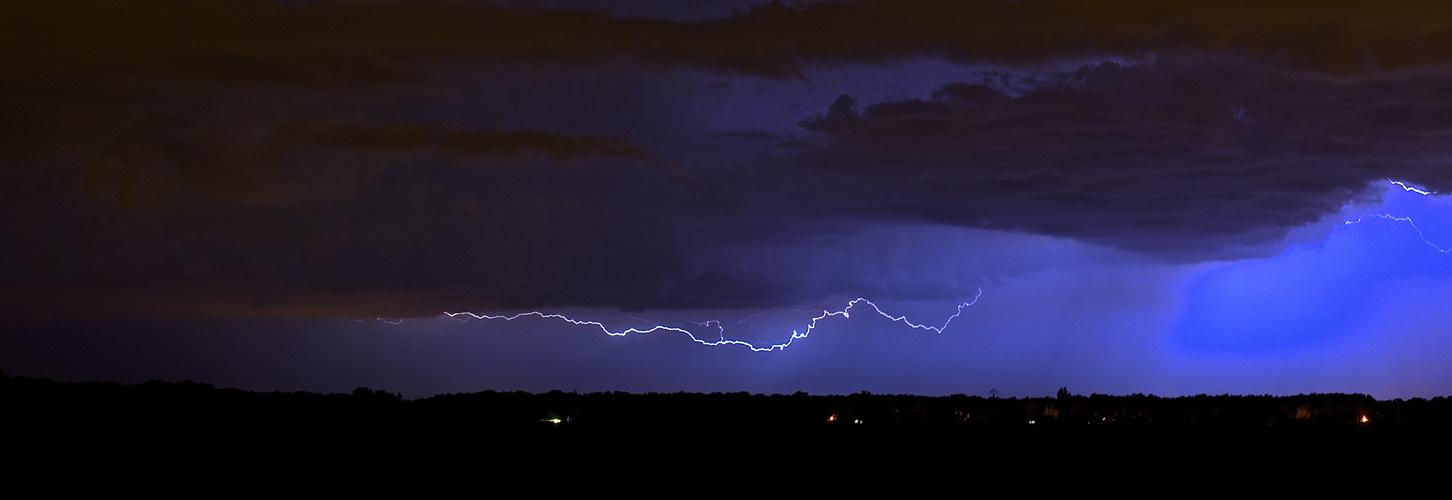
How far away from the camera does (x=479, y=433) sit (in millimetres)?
65750

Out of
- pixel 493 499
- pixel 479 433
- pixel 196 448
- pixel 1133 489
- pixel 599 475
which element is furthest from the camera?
pixel 479 433

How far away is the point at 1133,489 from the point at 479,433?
39.8m

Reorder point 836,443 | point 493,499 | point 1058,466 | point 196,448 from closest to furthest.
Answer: point 493,499, point 1058,466, point 196,448, point 836,443

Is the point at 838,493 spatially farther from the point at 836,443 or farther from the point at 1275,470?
the point at 836,443

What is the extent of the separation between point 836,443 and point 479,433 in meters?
19.9

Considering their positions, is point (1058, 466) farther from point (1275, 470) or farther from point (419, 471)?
point (419, 471)

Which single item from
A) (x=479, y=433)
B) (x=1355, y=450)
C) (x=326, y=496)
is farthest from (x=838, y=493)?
(x=479, y=433)

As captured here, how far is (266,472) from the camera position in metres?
38.1

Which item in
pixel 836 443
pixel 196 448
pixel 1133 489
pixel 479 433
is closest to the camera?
pixel 1133 489

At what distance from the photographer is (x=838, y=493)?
31938 mm

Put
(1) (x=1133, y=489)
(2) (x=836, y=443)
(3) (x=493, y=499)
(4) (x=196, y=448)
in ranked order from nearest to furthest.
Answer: (3) (x=493, y=499), (1) (x=1133, y=489), (4) (x=196, y=448), (2) (x=836, y=443)

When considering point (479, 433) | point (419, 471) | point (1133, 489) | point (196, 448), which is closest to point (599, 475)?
point (419, 471)

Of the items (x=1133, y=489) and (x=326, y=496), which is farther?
(x=1133, y=489)

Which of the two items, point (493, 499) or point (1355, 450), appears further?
point (1355, 450)
